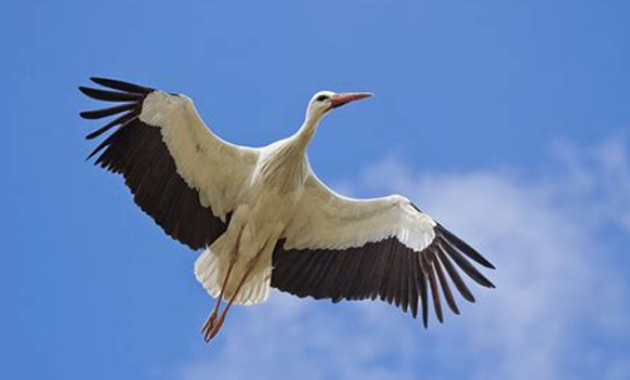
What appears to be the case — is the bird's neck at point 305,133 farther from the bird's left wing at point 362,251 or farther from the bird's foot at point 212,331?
the bird's foot at point 212,331

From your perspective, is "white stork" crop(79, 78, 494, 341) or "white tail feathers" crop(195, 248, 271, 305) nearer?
"white stork" crop(79, 78, 494, 341)

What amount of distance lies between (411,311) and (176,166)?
2178 millimetres

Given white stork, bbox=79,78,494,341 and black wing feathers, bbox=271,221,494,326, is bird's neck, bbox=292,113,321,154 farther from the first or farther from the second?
black wing feathers, bbox=271,221,494,326

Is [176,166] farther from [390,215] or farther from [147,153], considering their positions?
[390,215]

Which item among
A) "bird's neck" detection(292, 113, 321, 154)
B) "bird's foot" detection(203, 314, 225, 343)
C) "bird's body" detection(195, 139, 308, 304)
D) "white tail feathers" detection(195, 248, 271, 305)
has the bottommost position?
"bird's foot" detection(203, 314, 225, 343)

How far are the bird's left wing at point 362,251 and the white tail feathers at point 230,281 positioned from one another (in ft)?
0.41

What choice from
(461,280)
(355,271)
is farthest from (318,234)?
(461,280)

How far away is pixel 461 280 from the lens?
1295cm

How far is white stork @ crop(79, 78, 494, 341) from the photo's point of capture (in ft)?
41.6

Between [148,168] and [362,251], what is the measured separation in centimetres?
191

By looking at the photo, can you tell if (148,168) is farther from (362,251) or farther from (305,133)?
(362,251)

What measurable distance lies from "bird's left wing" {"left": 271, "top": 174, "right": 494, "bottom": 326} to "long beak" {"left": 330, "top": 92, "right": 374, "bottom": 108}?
0.62 metres

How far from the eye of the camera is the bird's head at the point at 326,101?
506 inches

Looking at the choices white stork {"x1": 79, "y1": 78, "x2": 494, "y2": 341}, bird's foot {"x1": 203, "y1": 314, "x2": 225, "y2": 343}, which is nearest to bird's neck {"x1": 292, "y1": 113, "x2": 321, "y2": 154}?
white stork {"x1": 79, "y1": 78, "x2": 494, "y2": 341}
